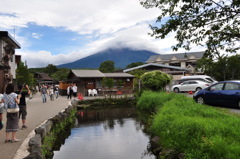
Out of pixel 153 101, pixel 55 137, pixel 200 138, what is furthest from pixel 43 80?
pixel 200 138

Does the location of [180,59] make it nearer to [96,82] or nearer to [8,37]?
[96,82]

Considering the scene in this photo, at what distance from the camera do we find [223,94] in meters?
11.4

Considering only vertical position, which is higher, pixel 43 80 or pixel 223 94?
pixel 43 80

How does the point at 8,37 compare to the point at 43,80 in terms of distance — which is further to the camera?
the point at 43,80

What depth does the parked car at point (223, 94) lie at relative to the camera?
10880 mm

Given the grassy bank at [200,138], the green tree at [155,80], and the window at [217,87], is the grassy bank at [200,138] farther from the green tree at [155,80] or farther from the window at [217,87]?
the green tree at [155,80]

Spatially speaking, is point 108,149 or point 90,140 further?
point 90,140

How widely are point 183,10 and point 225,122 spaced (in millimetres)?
3703

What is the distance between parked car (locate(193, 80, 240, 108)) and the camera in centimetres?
1088

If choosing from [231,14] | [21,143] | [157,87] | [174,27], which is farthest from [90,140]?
[157,87]

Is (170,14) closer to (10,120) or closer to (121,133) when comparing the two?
(10,120)

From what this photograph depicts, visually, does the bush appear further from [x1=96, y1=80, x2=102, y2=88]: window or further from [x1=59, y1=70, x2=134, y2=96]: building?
[x1=96, y1=80, x2=102, y2=88]: window

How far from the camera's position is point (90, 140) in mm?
9234

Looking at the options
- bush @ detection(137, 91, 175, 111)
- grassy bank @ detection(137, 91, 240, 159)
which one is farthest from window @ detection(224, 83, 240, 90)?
grassy bank @ detection(137, 91, 240, 159)
